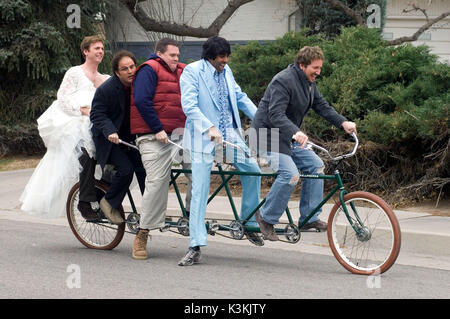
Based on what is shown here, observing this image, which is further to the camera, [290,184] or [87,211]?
[87,211]

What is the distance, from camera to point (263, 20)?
71.7ft

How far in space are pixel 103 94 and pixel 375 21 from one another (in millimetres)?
11278

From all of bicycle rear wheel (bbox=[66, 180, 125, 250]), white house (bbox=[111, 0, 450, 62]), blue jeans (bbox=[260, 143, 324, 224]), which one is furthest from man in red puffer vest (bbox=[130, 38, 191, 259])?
white house (bbox=[111, 0, 450, 62])

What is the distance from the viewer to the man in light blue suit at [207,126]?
6.93 m

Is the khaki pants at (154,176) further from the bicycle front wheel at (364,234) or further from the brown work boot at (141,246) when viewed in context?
the bicycle front wheel at (364,234)

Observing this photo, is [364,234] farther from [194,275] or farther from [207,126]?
[207,126]

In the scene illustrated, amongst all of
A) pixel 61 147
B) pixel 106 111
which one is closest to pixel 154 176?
pixel 106 111

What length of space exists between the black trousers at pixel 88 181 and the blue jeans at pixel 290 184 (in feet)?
5.85

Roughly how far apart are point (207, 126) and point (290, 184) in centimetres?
83

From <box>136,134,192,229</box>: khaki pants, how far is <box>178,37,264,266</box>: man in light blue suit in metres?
0.34

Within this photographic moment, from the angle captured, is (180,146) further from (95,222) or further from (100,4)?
(100,4)

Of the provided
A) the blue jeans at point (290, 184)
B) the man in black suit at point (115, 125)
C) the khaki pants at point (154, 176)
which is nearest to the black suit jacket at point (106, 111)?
the man in black suit at point (115, 125)

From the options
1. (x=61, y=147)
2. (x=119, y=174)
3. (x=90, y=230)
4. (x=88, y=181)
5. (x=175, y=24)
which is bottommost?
(x=90, y=230)

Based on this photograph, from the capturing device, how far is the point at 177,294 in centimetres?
598
